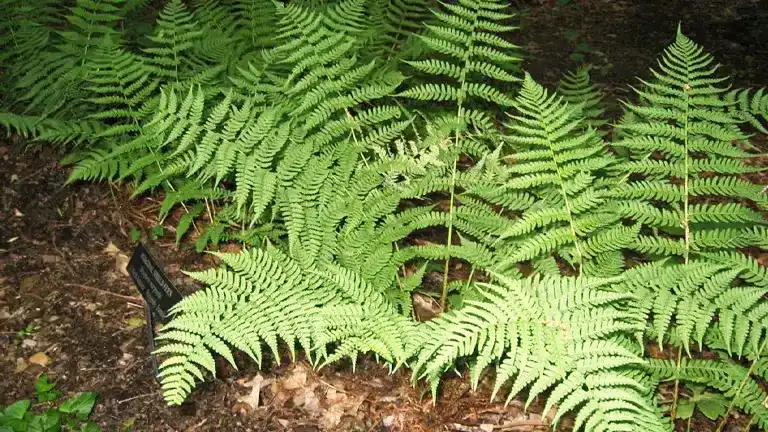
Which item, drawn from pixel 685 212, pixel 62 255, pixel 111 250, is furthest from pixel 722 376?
pixel 62 255

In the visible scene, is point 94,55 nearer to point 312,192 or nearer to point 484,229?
point 312,192

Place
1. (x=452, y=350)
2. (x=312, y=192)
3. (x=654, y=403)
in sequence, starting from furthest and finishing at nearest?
(x=312, y=192)
(x=654, y=403)
(x=452, y=350)

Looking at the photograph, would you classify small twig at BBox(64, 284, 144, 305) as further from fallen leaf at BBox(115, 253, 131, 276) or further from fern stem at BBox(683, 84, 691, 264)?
fern stem at BBox(683, 84, 691, 264)

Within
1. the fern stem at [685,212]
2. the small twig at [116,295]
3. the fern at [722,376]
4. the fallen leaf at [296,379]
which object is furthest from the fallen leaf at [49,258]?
the fern stem at [685,212]

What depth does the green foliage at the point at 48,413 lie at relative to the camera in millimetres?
2807

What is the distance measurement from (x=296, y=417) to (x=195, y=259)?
1.18 metres

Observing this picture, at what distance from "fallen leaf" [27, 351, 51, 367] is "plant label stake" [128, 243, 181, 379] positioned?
522 mm

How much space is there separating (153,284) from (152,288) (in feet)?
0.07

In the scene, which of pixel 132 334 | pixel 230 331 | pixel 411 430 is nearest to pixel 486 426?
pixel 411 430

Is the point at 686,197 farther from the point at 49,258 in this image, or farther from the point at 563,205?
the point at 49,258

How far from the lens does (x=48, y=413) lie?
285 cm

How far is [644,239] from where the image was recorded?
Answer: 2984 millimetres

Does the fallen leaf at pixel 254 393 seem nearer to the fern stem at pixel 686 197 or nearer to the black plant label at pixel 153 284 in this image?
the black plant label at pixel 153 284

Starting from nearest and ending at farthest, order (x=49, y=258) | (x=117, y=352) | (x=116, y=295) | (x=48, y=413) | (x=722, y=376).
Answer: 1. (x=48, y=413)
2. (x=722, y=376)
3. (x=117, y=352)
4. (x=116, y=295)
5. (x=49, y=258)
